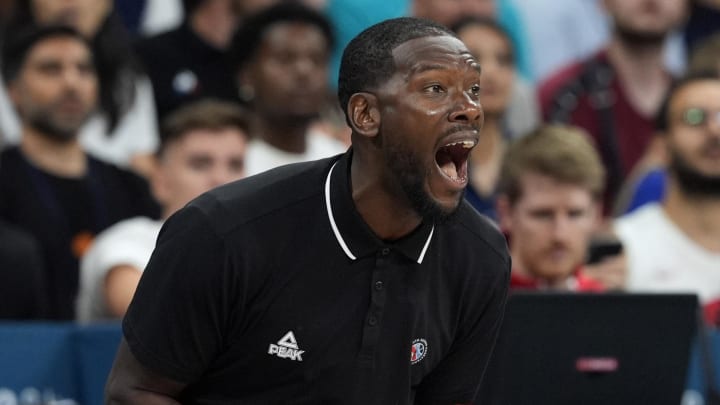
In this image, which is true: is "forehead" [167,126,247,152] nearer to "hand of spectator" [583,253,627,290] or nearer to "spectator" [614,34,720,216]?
"hand of spectator" [583,253,627,290]

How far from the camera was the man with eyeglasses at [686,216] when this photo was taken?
6.71 metres

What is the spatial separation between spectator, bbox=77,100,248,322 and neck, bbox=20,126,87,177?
349 millimetres

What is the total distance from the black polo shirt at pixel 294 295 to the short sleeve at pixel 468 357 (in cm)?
10

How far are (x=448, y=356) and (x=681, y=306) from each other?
1528 millimetres

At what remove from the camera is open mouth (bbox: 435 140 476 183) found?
3268 mm

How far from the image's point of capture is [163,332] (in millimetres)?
3350

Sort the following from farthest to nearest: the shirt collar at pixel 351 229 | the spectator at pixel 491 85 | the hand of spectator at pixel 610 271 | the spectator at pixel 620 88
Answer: the spectator at pixel 620 88 < the spectator at pixel 491 85 < the hand of spectator at pixel 610 271 < the shirt collar at pixel 351 229

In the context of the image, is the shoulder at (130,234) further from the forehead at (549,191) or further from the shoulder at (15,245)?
the forehead at (549,191)

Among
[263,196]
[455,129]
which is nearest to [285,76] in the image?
[263,196]

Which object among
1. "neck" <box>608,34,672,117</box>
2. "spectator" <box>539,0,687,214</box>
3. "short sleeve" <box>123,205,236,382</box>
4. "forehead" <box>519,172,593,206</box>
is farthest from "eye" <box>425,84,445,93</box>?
"neck" <box>608,34,672,117</box>

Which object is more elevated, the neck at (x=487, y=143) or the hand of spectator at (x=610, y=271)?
the neck at (x=487, y=143)

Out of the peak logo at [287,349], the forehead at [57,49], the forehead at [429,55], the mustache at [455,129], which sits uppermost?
the forehead at [57,49]

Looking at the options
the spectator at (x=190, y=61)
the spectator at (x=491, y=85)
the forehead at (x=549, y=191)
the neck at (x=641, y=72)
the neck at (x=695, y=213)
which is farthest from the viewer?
the neck at (x=641, y=72)

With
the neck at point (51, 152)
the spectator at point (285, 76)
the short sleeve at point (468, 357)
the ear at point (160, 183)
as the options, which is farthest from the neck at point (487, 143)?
the short sleeve at point (468, 357)
